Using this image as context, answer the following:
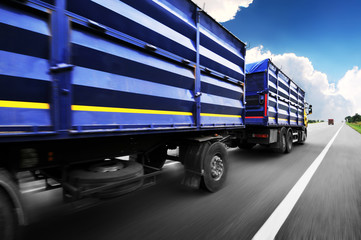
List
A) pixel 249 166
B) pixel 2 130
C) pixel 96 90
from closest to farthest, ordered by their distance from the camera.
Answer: pixel 2 130
pixel 96 90
pixel 249 166

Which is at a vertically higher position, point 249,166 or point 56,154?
point 56,154

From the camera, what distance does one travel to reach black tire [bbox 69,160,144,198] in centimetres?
204

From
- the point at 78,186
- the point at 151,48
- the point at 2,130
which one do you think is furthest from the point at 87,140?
the point at 151,48

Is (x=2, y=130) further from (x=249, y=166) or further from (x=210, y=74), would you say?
(x=249, y=166)

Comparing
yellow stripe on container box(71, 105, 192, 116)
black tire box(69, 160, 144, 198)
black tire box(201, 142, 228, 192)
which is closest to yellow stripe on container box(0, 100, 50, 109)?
yellow stripe on container box(71, 105, 192, 116)

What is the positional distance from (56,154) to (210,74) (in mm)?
2839

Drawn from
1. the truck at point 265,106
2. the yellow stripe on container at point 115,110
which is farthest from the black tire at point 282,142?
the yellow stripe on container at point 115,110

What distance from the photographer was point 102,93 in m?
1.95

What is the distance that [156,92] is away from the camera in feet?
8.25

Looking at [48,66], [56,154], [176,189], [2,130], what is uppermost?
[48,66]

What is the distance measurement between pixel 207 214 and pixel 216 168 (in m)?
1.12

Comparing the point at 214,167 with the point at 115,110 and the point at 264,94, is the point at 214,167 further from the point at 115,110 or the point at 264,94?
the point at 264,94

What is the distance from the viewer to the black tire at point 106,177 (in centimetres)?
204

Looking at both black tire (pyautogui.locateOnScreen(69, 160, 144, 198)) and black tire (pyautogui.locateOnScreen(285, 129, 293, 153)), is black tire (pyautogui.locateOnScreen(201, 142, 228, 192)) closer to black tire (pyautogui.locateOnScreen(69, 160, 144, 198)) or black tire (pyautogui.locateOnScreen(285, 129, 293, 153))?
black tire (pyautogui.locateOnScreen(69, 160, 144, 198))
